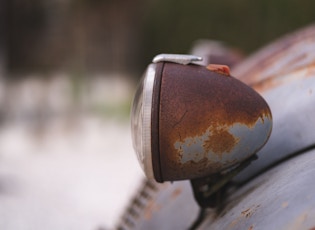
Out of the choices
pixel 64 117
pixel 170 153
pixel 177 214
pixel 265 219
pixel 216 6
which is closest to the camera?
pixel 265 219

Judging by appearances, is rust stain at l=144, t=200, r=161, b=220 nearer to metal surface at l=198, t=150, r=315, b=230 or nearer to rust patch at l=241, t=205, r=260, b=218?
metal surface at l=198, t=150, r=315, b=230

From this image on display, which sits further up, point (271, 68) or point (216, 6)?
point (271, 68)

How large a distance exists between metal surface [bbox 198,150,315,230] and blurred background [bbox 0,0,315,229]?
481cm

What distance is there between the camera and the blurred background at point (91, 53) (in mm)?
7695

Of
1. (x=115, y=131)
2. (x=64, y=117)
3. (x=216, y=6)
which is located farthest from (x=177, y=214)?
(x=216, y=6)

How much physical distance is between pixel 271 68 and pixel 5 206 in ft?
2.58

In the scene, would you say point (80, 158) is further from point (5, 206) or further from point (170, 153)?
point (170, 153)

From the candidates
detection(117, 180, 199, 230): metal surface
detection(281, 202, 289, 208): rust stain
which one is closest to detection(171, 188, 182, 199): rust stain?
detection(117, 180, 199, 230): metal surface

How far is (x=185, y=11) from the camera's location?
1055 centimetres

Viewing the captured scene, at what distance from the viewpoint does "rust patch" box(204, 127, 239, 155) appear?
1.11 meters

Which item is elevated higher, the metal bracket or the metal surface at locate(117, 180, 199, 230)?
the metal bracket

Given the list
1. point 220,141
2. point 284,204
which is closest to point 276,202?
point 284,204

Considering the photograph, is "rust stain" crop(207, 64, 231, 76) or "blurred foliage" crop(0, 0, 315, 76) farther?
"blurred foliage" crop(0, 0, 315, 76)

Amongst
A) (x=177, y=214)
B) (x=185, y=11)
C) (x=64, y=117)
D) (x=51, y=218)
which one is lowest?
(x=64, y=117)
